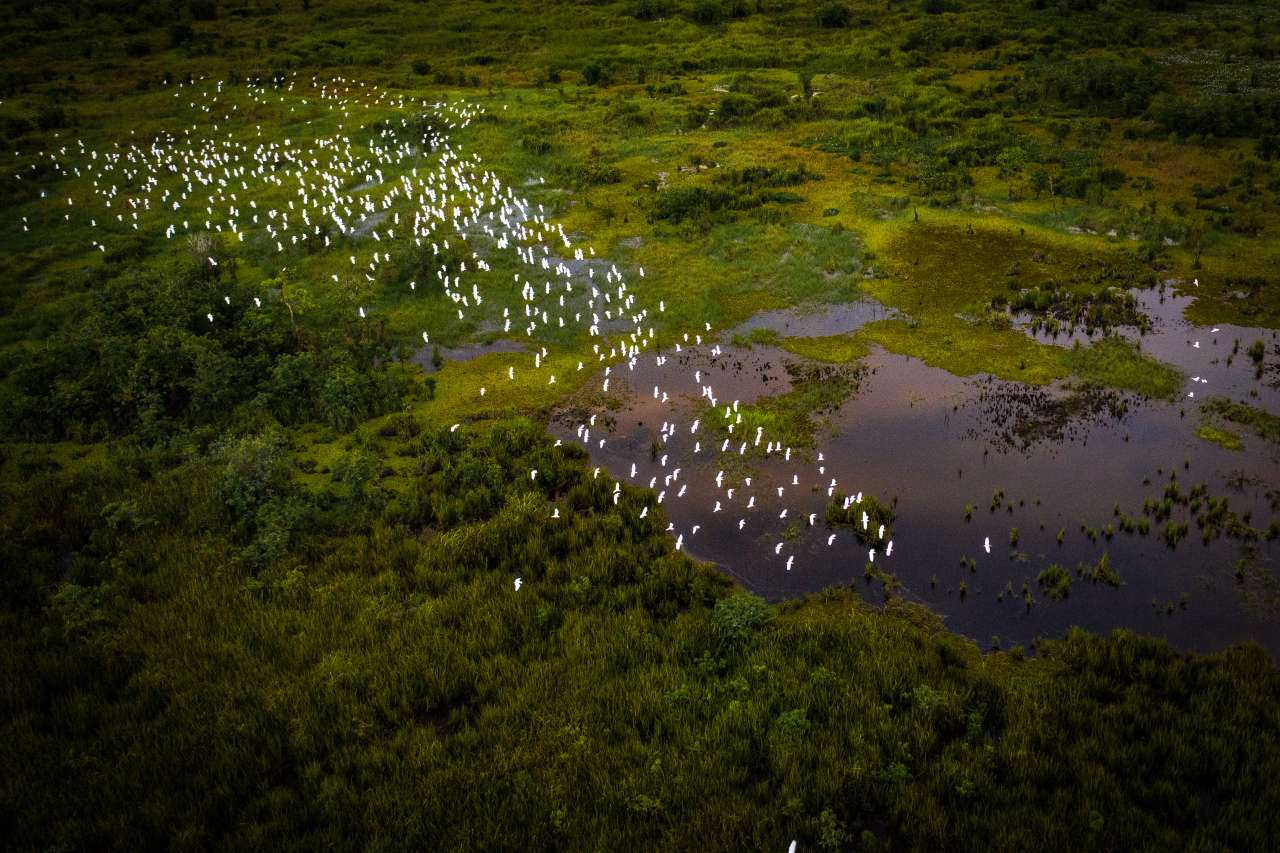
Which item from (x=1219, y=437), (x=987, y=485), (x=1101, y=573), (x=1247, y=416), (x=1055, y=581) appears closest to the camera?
(x=1055, y=581)

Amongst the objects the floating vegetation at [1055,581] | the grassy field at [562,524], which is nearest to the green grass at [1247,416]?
the grassy field at [562,524]

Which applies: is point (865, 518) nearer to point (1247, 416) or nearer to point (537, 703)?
point (537, 703)

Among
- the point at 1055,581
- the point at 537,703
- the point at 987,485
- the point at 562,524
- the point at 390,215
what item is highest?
the point at 390,215

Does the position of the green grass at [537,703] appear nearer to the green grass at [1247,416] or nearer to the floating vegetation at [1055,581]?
the floating vegetation at [1055,581]

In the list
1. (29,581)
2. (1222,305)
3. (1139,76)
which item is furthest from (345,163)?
(1139,76)

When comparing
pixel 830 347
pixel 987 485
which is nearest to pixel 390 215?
pixel 830 347

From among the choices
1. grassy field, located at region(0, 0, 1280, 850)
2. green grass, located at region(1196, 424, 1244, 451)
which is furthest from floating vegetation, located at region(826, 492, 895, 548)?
green grass, located at region(1196, 424, 1244, 451)

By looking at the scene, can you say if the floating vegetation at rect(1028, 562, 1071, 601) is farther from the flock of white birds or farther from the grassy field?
the flock of white birds
